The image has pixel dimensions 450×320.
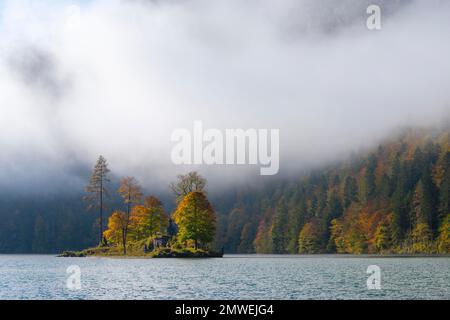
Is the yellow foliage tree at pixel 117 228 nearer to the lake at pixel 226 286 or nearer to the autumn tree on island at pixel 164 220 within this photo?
the autumn tree on island at pixel 164 220

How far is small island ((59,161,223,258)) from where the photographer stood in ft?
477

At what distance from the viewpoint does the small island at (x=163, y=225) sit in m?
145

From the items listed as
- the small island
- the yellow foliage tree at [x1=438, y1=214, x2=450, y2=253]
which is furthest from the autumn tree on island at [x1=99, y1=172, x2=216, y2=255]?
the yellow foliage tree at [x1=438, y1=214, x2=450, y2=253]

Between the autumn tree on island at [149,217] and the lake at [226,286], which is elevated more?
the autumn tree on island at [149,217]

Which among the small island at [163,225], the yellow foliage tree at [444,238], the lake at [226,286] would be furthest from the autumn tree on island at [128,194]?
the yellow foliage tree at [444,238]

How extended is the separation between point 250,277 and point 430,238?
119371 millimetres

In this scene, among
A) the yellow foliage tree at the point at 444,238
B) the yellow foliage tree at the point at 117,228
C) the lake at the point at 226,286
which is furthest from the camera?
the yellow foliage tree at the point at 444,238

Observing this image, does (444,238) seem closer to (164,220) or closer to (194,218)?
(194,218)

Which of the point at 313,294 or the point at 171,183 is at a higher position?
the point at 171,183

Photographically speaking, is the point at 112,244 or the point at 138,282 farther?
the point at 112,244

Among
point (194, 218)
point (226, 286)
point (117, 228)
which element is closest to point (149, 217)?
point (117, 228)

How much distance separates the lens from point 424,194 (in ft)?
646
